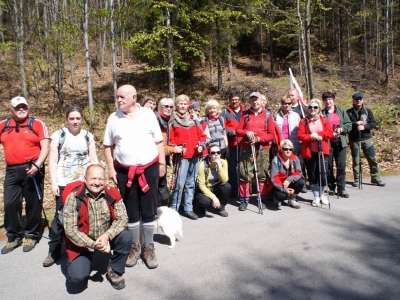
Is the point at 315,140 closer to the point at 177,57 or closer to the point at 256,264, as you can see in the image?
the point at 256,264

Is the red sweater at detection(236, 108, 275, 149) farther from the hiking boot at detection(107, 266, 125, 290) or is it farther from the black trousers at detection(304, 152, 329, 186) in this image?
the hiking boot at detection(107, 266, 125, 290)

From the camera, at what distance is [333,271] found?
3525 millimetres

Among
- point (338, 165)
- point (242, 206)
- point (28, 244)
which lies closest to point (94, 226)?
point (28, 244)

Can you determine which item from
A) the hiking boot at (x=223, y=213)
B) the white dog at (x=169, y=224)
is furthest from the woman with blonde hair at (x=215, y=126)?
the white dog at (x=169, y=224)

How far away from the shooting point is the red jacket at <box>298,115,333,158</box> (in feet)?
19.3

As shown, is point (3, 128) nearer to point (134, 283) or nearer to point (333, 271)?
point (134, 283)

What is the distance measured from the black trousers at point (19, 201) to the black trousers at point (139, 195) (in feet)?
4.81

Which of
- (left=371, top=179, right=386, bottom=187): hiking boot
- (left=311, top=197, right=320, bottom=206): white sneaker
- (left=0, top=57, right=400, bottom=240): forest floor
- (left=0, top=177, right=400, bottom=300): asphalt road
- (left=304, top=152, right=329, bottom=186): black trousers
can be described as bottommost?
(left=0, top=177, right=400, bottom=300): asphalt road

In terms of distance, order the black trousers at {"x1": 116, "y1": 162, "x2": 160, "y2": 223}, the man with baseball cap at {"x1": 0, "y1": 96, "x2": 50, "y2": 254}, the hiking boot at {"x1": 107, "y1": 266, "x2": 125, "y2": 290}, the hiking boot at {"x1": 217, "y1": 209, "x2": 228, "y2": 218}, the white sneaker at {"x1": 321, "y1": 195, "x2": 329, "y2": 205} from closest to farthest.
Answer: the hiking boot at {"x1": 107, "y1": 266, "x2": 125, "y2": 290}, the black trousers at {"x1": 116, "y1": 162, "x2": 160, "y2": 223}, the man with baseball cap at {"x1": 0, "y1": 96, "x2": 50, "y2": 254}, the hiking boot at {"x1": 217, "y1": 209, "x2": 228, "y2": 218}, the white sneaker at {"x1": 321, "y1": 195, "x2": 329, "y2": 205}

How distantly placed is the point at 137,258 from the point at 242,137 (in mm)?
2945

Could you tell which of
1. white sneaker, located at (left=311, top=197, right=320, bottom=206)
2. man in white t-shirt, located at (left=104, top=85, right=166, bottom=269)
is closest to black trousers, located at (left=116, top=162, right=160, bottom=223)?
man in white t-shirt, located at (left=104, top=85, right=166, bottom=269)

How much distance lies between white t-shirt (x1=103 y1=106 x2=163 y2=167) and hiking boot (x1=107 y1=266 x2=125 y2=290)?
46.6 inches

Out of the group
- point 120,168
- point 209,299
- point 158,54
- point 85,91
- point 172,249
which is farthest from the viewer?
point 85,91

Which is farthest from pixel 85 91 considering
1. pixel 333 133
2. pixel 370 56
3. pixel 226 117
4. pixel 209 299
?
pixel 370 56
